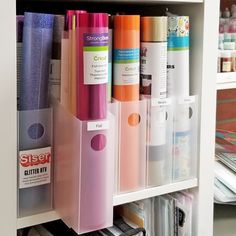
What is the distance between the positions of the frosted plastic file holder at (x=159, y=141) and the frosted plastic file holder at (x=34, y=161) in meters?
0.21

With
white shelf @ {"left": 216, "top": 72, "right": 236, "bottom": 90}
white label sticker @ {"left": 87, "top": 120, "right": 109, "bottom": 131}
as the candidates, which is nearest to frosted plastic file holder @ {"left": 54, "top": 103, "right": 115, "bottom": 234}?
white label sticker @ {"left": 87, "top": 120, "right": 109, "bottom": 131}

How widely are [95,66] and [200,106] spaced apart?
317 millimetres

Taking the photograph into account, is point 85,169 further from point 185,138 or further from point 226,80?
point 226,80

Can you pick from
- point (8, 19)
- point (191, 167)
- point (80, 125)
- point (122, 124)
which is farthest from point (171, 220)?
point (8, 19)

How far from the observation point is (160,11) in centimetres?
101

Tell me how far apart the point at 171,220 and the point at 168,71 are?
0.32 meters

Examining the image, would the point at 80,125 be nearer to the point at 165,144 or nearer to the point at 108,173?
the point at 108,173

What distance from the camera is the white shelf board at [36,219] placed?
0.77 meters

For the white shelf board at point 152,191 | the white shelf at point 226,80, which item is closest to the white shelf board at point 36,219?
the white shelf board at point 152,191

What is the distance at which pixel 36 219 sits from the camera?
0.79 m

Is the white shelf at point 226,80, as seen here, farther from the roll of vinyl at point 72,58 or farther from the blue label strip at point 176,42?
the roll of vinyl at point 72,58

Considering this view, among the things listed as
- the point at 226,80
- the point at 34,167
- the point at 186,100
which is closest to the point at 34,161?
the point at 34,167

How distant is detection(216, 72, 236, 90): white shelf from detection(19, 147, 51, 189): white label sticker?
0.49 metres

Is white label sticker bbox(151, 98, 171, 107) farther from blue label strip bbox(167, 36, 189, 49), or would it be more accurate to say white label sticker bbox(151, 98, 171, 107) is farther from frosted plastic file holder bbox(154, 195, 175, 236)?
frosted plastic file holder bbox(154, 195, 175, 236)
